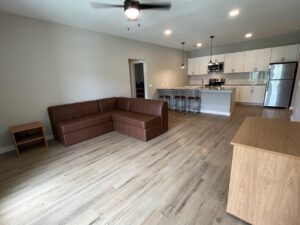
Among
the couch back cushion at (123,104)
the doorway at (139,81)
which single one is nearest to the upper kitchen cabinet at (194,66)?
the doorway at (139,81)

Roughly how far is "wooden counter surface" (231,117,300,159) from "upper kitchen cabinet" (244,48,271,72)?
567cm

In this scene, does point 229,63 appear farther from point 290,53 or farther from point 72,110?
point 72,110

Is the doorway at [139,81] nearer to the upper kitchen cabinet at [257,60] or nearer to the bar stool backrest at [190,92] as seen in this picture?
the bar stool backrest at [190,92]

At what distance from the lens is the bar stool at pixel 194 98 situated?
568 centimetres

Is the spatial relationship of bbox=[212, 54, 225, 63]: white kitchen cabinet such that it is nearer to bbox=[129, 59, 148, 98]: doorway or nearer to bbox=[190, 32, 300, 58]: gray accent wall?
bbox=[190, 32, 300, 58]: gray accent wall

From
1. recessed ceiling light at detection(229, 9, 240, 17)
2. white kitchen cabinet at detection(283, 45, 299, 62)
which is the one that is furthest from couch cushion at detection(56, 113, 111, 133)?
white kitchen cabinet at detection(283, 45, 299, 62)

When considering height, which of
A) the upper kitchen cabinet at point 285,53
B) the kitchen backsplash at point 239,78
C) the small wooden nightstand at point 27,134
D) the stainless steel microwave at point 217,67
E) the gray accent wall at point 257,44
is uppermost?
the gray accent wall at point 257,44

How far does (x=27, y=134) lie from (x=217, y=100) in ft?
18.9

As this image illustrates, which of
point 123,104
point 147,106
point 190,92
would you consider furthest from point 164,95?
point 147,106

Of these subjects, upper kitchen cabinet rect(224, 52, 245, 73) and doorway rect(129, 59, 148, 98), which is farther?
upper kitchen cabinet rect(224, 52, 245, 73)

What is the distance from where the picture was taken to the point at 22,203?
1857 mm

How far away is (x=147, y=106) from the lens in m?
4.02

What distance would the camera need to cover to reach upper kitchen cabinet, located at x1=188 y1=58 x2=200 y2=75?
7854 mm

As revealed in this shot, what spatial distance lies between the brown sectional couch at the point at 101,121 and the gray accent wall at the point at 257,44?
551 cm
